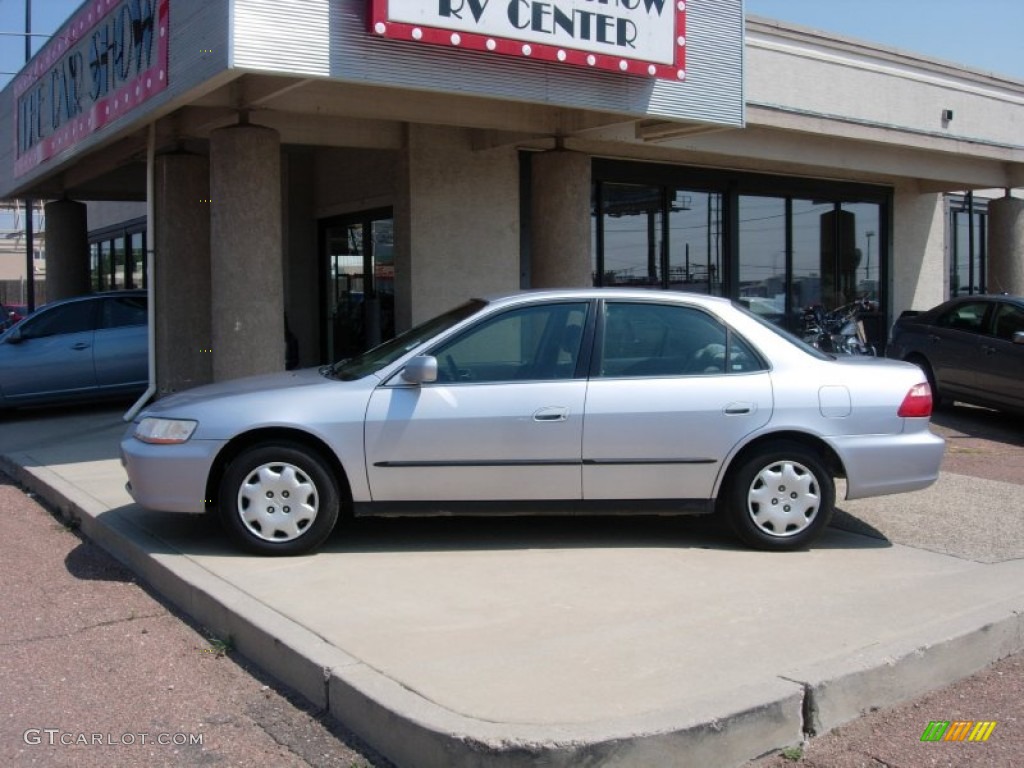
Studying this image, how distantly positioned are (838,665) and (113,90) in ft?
30.9

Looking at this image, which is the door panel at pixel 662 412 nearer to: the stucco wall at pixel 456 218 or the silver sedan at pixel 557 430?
the silver sedan at pixel 557 430

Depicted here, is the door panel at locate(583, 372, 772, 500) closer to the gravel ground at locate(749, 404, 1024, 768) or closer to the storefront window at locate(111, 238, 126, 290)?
the gravel ground at locate(749, 404, 1024, 768)

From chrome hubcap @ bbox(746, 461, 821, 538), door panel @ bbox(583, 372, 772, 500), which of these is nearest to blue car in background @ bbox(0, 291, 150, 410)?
door panel @ bbox(583, 372, 772, 500)

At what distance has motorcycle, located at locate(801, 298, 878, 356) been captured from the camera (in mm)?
13547

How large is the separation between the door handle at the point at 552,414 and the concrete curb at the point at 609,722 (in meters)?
1.91

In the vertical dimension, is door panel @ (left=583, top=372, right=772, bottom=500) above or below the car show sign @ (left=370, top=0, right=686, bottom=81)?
below

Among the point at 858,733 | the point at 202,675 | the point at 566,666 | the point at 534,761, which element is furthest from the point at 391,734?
the point at 858,733

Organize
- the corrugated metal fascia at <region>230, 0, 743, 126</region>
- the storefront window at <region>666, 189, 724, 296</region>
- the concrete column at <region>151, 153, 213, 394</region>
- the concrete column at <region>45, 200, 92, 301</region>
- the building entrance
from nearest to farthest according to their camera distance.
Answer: the corrugated metal fascia at <region>230, 0, 743, 126</region>, the concrete column at <region>151, 153, 213, 394</region>, the building entrance, the storefront window at <region>666, 189, 724, 296</region>, the concrete column at <region>45, 200, 92, 301</region>

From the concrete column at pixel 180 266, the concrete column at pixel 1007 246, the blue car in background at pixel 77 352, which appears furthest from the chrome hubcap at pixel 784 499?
the concrete column at pixel 1007 246

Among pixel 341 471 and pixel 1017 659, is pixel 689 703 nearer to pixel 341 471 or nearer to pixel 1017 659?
pixel 1017 659

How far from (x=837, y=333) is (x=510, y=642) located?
34.5ft

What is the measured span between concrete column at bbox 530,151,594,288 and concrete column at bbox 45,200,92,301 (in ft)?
32.3

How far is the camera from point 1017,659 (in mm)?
5020

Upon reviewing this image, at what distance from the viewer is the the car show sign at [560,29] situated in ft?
27.7
